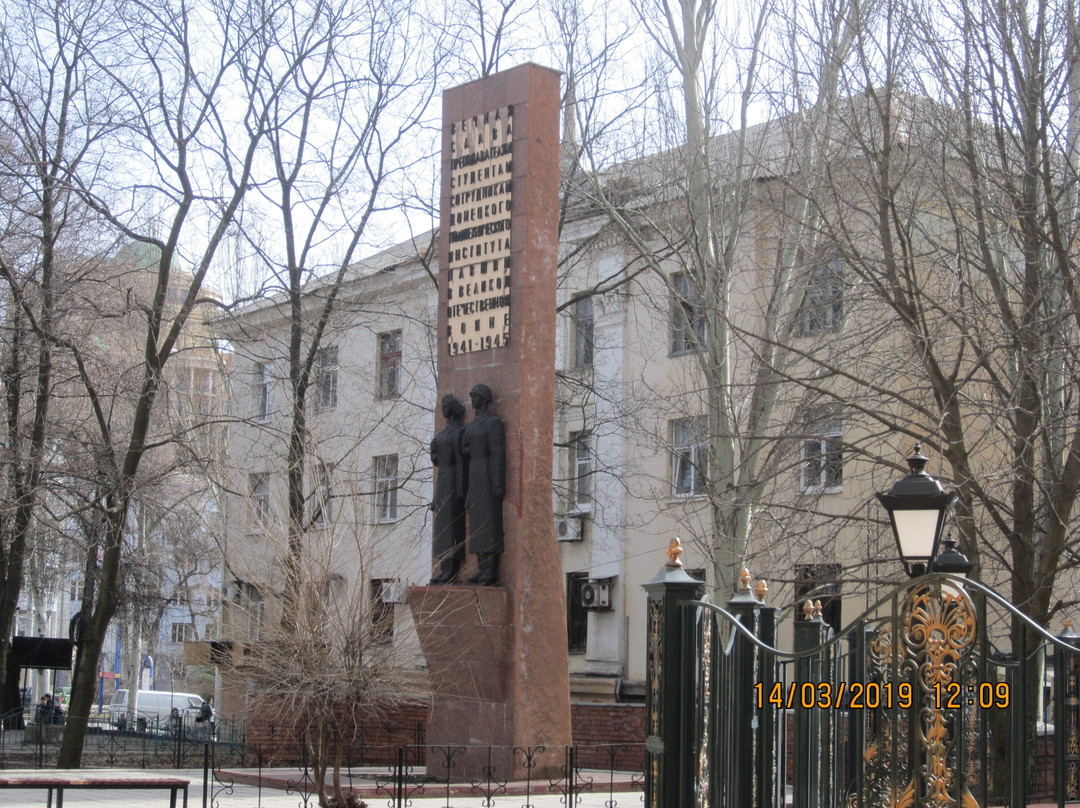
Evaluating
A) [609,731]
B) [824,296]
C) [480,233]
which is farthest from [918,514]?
[609,731]

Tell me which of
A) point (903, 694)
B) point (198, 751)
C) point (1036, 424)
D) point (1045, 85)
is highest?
point (1045, 85)

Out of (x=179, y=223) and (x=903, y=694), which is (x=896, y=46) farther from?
(x=179, y=223)

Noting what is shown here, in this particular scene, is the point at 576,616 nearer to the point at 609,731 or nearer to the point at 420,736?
the point at 609,731

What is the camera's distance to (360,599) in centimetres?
1238

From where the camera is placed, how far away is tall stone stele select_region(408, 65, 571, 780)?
15195mm

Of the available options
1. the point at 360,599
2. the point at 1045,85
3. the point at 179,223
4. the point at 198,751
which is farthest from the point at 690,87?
the point at 198,751

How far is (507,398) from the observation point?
1574 cm

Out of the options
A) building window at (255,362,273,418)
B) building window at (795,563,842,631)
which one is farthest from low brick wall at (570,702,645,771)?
building window at (255,362,273,418)

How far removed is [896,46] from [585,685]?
66.4 feet

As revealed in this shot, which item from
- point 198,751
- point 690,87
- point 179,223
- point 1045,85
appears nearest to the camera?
point 1045,85

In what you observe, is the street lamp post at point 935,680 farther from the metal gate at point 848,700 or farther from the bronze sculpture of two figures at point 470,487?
the bronze sculpture of two figures at point 470,487

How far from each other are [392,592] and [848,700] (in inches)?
358

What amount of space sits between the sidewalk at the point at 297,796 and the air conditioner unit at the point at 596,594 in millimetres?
13575

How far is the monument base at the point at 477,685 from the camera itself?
49.3 feet
